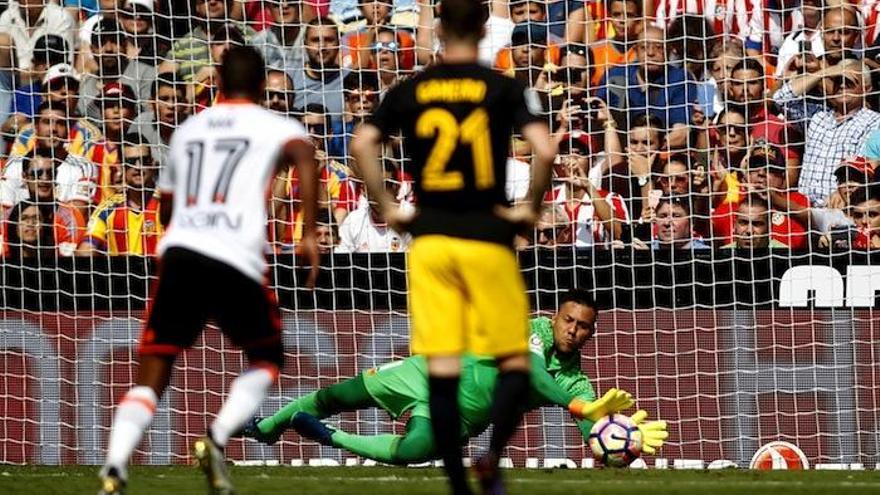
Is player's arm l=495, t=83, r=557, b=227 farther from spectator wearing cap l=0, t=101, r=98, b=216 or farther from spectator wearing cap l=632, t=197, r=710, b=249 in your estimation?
spectator wearing cap l=0, t=101, r=98, b=216

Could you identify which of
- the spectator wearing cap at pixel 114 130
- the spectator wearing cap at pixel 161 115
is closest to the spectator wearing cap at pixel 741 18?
the spectator wearing cap at pixel 161 115

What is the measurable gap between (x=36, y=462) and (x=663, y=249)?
13.5 feet

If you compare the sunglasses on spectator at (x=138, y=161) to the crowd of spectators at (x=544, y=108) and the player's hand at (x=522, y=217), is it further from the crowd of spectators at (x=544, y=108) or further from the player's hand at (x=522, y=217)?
the player's hand at (x=522, y=217)

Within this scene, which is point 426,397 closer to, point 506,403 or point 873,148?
point 506,403

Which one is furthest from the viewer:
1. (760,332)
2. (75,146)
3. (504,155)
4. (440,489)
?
(75,146)

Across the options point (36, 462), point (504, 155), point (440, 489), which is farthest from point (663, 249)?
point (504, 155)

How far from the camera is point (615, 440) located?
852cm

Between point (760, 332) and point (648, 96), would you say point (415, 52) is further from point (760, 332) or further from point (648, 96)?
point (760, 332)

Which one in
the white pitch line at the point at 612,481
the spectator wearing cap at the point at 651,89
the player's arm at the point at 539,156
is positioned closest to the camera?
the player's arm at the point at 539,156

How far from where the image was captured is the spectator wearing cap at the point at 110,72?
37.6ft

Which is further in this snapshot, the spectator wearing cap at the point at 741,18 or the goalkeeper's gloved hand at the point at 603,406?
the spectator wearing cap at the point at 741,18

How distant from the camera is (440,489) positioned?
7438mm

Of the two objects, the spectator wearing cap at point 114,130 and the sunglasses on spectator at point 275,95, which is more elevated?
the sunglasses on spectator at point 275,95

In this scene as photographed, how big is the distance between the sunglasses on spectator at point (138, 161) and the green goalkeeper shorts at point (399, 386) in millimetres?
3085
